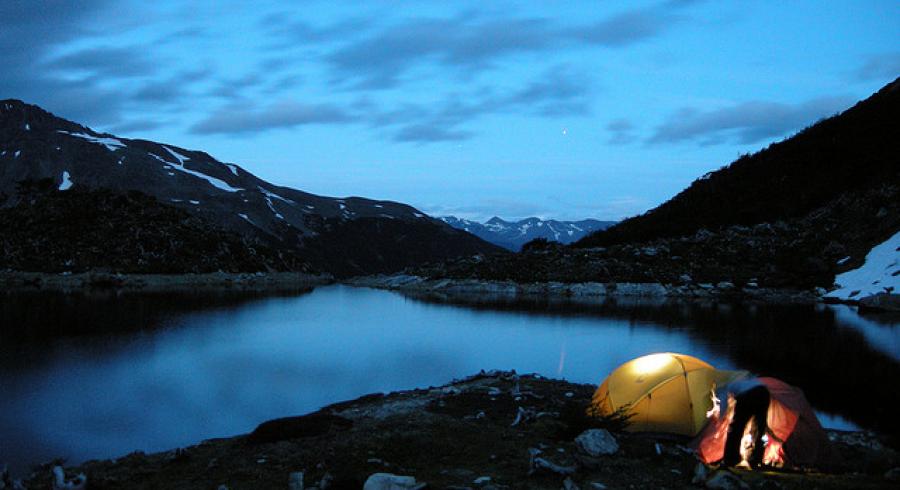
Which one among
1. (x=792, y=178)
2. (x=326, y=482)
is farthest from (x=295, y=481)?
(x=792, y=178)

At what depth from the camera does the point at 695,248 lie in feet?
320

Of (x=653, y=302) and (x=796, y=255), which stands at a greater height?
(x=796, y=255)

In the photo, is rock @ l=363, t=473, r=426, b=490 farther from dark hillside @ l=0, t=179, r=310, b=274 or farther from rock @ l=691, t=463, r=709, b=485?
dark hillside @ l=0, t=179, r=310, b=274

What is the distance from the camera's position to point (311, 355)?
40.9 meters

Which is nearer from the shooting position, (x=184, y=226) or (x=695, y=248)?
(x=695, y=248)

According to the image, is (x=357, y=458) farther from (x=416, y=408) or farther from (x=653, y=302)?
(x=653, y=302)

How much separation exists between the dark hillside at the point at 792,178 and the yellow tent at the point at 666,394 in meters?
93.2

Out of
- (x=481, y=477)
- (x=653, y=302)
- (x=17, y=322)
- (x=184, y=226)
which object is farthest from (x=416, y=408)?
(x=184, y=226)

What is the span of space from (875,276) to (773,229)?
92.7ft

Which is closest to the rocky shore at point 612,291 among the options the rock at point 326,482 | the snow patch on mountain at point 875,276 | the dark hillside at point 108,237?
the snow patch on mountain at point 875,276

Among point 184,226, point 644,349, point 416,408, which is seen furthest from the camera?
point 184,226

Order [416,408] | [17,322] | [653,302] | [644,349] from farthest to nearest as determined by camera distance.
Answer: [653,302]
[17,322]
[644,349]
[416,408]

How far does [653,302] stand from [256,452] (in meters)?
71.2

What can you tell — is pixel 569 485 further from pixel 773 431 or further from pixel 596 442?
pixel 773 431
